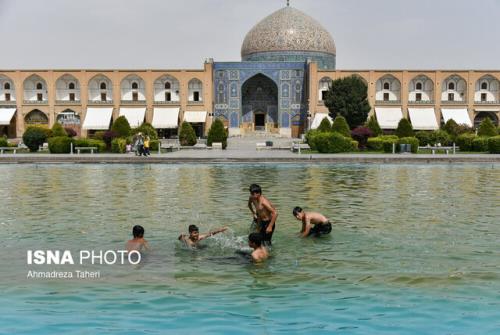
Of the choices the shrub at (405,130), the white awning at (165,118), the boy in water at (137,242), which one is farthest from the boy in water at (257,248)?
the white awning at (165,118)

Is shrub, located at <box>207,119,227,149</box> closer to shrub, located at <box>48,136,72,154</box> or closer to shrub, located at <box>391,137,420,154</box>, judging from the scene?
shrub, located at <box>48,136,72,154</box>

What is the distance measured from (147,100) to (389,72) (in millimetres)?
15618

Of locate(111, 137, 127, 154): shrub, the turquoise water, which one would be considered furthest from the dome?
the turquoise water

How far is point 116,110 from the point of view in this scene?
4128 centimetres

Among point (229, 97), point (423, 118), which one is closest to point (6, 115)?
point (229, 97)

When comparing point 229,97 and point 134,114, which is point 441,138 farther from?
point 134,114

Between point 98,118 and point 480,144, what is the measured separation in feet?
78.8

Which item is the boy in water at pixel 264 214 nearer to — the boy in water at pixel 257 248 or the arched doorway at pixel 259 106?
the boy in water at pixel 257 248

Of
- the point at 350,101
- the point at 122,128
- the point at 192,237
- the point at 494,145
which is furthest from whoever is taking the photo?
the point at 350,101

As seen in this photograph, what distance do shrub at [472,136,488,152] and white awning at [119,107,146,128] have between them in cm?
2161

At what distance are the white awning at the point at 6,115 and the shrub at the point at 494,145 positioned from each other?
94.8 feet

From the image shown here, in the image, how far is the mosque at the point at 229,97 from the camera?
1596 inches

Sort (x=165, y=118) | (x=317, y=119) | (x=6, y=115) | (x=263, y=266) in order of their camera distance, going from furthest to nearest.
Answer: (x=165, y=118)
(x=6, y=115)
(x=317, y=119)
(x=263, y=266)

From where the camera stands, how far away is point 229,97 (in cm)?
4200
